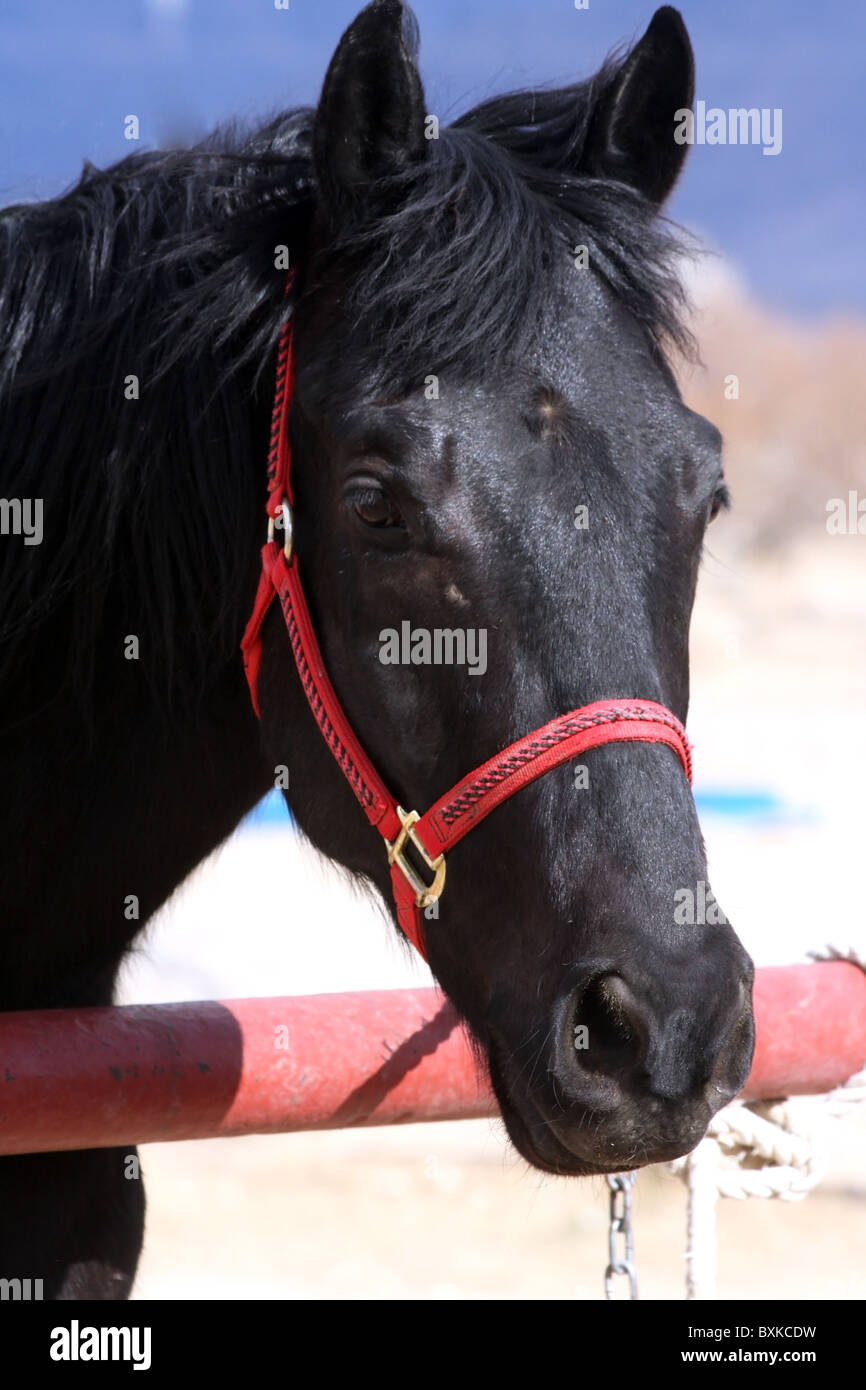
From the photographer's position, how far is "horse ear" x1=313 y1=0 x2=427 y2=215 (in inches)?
90.9

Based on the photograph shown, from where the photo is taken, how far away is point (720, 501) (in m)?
2.43

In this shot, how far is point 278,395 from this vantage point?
2449 mm

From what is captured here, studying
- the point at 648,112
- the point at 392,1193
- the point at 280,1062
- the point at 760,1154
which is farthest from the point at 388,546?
the point at 392,1193

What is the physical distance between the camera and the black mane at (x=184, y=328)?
2.42 meters

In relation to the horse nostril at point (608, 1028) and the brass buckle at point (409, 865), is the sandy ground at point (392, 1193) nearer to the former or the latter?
the brass buckle at point (409, 865)

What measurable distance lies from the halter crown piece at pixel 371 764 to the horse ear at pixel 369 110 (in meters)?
0.21

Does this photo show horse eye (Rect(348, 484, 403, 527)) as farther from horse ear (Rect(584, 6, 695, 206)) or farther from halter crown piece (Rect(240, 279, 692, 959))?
horse ear (Rect(584, 6, 695, 206))

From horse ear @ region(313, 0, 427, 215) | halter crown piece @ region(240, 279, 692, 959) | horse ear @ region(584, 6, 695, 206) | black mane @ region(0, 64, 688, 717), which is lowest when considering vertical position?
halter crown piece @ region(240, 279, 692, 959)

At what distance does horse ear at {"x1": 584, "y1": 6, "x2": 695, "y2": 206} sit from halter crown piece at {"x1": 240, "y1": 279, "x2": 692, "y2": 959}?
0.67 metres

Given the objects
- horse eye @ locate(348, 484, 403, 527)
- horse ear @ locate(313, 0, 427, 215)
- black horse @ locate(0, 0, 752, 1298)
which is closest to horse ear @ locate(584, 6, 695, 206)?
black horse @ locate(0, 0, 752, 1298)

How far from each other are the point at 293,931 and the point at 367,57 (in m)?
8.18

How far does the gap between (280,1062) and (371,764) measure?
60cm
